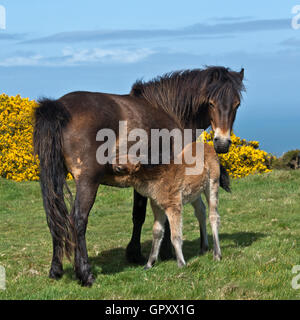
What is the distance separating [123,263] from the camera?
8.41 m

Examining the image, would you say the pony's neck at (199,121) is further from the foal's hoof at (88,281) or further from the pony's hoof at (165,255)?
the foal's hoof at (88,281)

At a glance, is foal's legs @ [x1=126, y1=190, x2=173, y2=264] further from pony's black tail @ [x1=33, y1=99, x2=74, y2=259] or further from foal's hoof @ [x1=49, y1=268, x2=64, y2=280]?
pony's black tail @ [x1=33, y1=99, x2=74, y2=259]

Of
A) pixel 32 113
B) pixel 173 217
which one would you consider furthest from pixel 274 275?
pixel 32 113

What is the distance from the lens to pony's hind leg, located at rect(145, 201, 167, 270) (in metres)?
7.81

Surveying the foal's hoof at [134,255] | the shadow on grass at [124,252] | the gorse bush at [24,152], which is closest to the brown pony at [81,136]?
the shadow on grass at [124,252]

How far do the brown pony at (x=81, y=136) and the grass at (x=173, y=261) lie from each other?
1.99 ft

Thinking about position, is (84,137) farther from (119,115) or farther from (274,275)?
(274,275)

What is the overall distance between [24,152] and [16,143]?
925 mm

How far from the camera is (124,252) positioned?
9.20 m

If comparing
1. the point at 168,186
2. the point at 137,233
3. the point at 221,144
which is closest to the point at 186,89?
the point at 221,144

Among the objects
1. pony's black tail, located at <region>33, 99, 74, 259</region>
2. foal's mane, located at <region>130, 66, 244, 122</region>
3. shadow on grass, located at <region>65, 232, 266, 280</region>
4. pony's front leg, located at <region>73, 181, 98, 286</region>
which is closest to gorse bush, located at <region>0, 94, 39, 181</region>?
shadow on grass, located at <region>65, 232, 266, 280</region>

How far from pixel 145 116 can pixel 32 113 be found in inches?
60.8

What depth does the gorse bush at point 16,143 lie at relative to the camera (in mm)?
20758

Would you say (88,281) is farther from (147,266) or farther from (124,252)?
(124,252)
